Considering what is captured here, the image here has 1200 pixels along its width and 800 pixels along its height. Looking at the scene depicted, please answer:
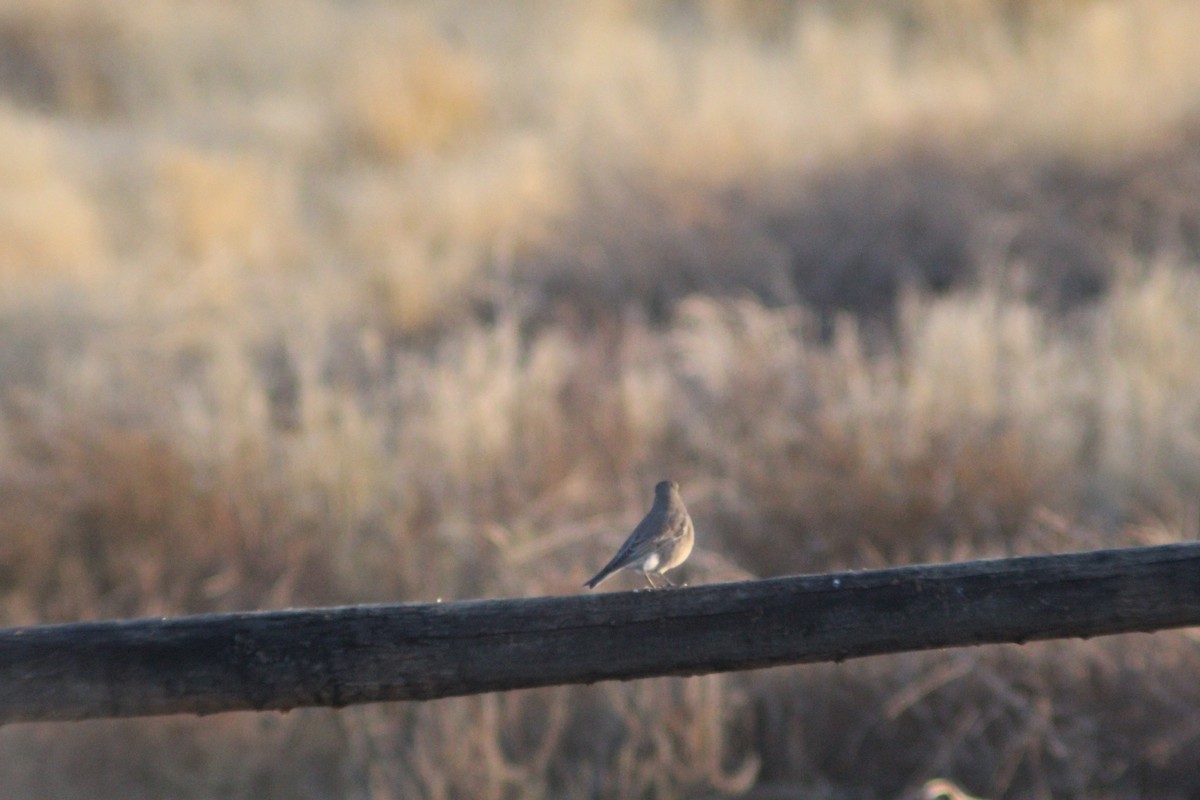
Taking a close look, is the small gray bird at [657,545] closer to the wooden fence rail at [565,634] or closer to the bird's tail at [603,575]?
the bird's tail at [603,575]

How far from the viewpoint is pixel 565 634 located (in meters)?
1.68

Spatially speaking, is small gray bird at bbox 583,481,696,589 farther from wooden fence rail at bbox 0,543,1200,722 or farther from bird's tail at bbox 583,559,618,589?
wooden fence rail at bbox 0,543,1200,722

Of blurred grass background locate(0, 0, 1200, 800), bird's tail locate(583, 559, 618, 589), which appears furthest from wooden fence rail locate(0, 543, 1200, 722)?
blurred grass background locate(0, 0, 1200, 800)

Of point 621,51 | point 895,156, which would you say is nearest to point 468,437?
point 895,156

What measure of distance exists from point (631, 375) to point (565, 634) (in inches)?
165

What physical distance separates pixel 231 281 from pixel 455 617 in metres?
6.49

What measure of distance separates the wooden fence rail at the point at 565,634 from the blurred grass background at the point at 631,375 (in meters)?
1.95

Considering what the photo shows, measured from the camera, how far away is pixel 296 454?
5152 millimetres

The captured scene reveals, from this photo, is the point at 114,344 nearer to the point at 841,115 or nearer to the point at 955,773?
the point at 955,773

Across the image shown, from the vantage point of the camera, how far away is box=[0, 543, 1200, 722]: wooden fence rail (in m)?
1.62

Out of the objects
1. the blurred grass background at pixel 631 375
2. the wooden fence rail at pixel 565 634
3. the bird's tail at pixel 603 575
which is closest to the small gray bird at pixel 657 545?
the bird's tail at pixel 603 575

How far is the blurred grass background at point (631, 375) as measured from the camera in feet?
12.9

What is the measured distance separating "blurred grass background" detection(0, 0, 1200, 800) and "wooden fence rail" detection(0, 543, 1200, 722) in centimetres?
195

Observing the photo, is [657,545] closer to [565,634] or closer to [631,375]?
[565,634]
